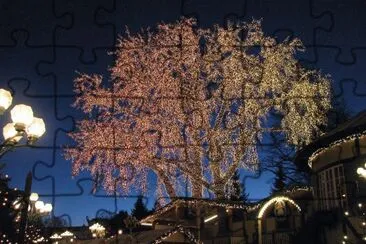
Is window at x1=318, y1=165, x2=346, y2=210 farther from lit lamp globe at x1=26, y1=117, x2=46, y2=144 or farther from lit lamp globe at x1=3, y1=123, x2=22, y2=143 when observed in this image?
lit lamp globe at x1=3, y1=123, x2=22, y2=143

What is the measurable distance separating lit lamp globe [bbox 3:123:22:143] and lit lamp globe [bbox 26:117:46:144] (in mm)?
267

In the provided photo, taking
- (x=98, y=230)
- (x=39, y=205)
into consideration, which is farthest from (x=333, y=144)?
(x=39, y=205)

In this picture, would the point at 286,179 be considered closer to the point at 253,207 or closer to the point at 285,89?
the point at 285,89

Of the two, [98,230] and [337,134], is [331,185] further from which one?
[98,230]

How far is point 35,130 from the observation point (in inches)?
427

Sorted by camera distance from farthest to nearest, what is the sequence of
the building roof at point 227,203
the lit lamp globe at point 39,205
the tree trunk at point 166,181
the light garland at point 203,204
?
the tree trunk at point 166,181 < the light garland at point 203,204 < the building roof at point 227,203 < the lit lamp globe at point 39,205

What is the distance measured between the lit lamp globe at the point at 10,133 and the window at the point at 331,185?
10.5 m

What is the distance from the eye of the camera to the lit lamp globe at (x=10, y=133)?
10.4m

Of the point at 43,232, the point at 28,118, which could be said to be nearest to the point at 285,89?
the point at 43,232

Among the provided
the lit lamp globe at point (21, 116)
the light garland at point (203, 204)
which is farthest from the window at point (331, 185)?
the lit lamp globe at point (21, 116)

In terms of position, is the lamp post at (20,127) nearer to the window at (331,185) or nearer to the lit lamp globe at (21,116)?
the lit lamp globe at (21,116)

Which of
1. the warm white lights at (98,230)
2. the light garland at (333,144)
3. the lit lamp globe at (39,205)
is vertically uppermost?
the light garland at (333,144)

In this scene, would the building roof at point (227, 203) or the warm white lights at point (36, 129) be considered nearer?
the warm white lights at point (36, 129)

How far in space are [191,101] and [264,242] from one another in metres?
8.89
